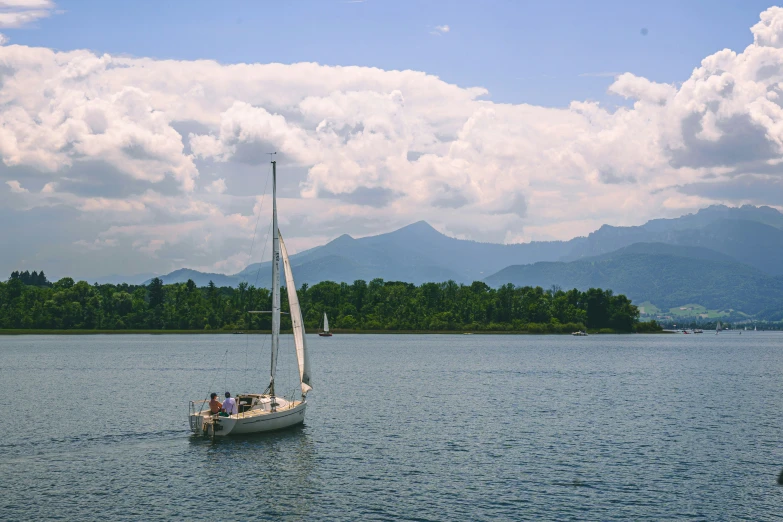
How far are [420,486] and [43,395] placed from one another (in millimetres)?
64985

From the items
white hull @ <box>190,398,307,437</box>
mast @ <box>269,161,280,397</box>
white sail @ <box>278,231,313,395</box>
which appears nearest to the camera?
white hull @ <box>190,398,307,437</box>

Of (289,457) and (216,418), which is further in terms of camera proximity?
(216,418)

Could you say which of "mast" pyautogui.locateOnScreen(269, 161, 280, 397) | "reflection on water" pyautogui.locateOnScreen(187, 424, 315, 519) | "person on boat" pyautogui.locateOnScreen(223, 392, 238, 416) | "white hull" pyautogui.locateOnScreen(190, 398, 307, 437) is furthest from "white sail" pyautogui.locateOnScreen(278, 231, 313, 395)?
"person on boat" pyautogui.locateOnScreen(223, 392, 238, 416)

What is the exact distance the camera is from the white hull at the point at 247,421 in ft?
197

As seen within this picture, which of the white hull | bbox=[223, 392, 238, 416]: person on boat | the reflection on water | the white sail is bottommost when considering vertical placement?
the reflection on water

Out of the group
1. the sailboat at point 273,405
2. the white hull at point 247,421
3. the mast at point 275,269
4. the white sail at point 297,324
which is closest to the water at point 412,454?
the white hull at point 247,421

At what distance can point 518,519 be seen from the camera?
1548 inches

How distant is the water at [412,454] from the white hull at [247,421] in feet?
2.80

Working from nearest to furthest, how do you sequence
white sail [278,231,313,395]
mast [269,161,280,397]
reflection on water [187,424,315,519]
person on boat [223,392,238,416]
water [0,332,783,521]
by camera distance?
water [0,332,783,521] → reflection on water [187,424,315,519] → person on boat [223,392,238,416] → mast [269,161,280,397] → white sail [278,231,313,395]

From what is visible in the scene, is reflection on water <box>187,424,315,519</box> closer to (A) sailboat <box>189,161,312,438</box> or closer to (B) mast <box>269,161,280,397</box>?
(A) sailboat <box>189,161,312,438</box>

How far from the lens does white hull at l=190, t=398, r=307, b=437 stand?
60.1 m

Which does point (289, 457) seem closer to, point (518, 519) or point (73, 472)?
point (73, 472)

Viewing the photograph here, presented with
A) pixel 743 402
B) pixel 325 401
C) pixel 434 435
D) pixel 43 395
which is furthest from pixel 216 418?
pixel 743 402

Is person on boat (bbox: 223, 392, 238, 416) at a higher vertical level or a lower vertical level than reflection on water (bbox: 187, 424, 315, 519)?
higher
